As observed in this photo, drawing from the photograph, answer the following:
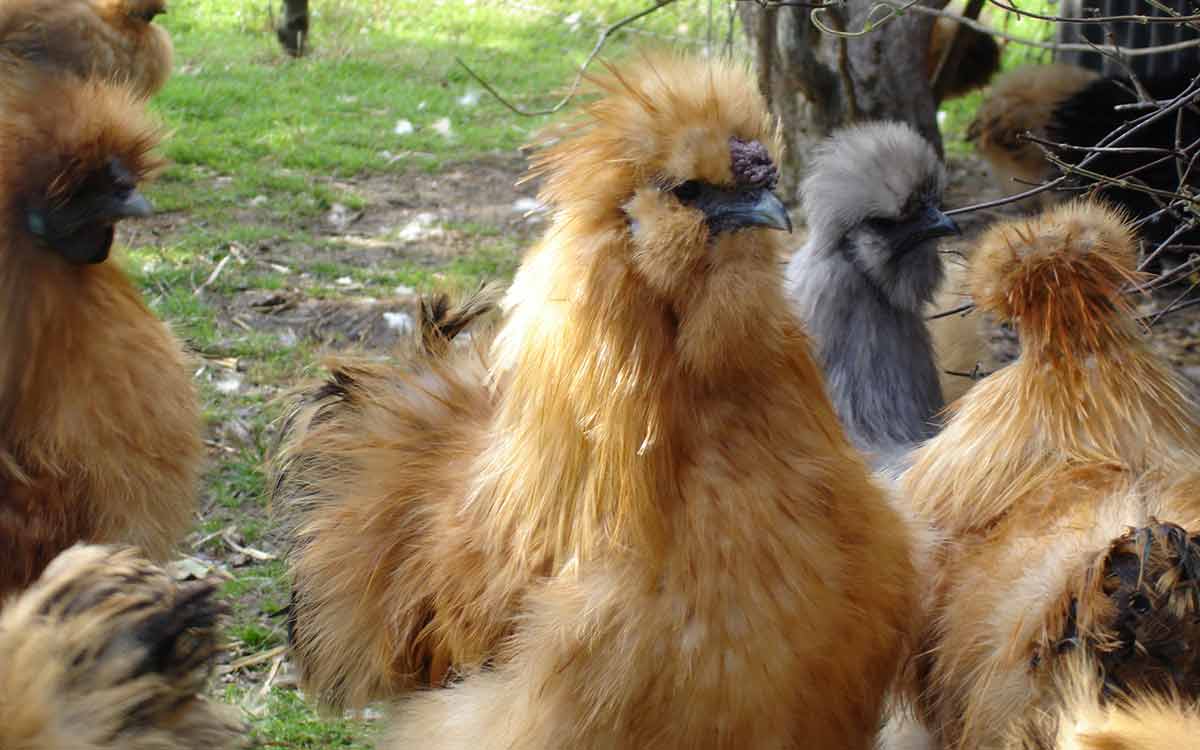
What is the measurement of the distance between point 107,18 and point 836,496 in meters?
6.94

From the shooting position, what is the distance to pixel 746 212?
2.98 meters

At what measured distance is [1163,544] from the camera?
2859 millimetres

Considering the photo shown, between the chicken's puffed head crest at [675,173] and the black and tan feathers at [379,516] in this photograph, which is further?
the black and tan feathers at [379,516]

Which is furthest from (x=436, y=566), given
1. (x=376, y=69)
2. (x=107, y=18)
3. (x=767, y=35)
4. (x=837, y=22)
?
(x=376, y=69)

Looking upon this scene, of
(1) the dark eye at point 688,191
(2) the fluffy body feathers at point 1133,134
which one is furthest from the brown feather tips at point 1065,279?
(2) the fluffy body feathers at point 1133,134

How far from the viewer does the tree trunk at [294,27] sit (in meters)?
11.8

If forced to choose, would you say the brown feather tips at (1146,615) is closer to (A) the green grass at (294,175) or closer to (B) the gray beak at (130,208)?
(A) the green grass at (294,175)

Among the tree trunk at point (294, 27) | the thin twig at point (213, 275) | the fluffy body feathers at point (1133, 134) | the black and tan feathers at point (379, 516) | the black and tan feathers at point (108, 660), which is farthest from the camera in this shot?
the tree trunk at point (294, 27)

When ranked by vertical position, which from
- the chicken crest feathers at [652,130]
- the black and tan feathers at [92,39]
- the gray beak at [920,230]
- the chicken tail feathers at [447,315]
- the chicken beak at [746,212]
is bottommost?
the gray beak at [920,230]

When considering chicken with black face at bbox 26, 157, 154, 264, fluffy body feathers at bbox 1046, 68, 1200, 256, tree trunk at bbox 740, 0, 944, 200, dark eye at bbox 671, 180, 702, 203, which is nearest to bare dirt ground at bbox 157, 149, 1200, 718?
fluffy body feathers at bbox 1046, 68, 1200, 256

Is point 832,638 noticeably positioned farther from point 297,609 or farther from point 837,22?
point 837,22

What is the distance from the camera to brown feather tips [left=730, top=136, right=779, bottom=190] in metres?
3.02

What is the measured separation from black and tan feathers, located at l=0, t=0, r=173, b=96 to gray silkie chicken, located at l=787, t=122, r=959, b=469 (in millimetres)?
3809

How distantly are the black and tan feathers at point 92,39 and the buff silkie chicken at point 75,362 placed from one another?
2.88 metres
